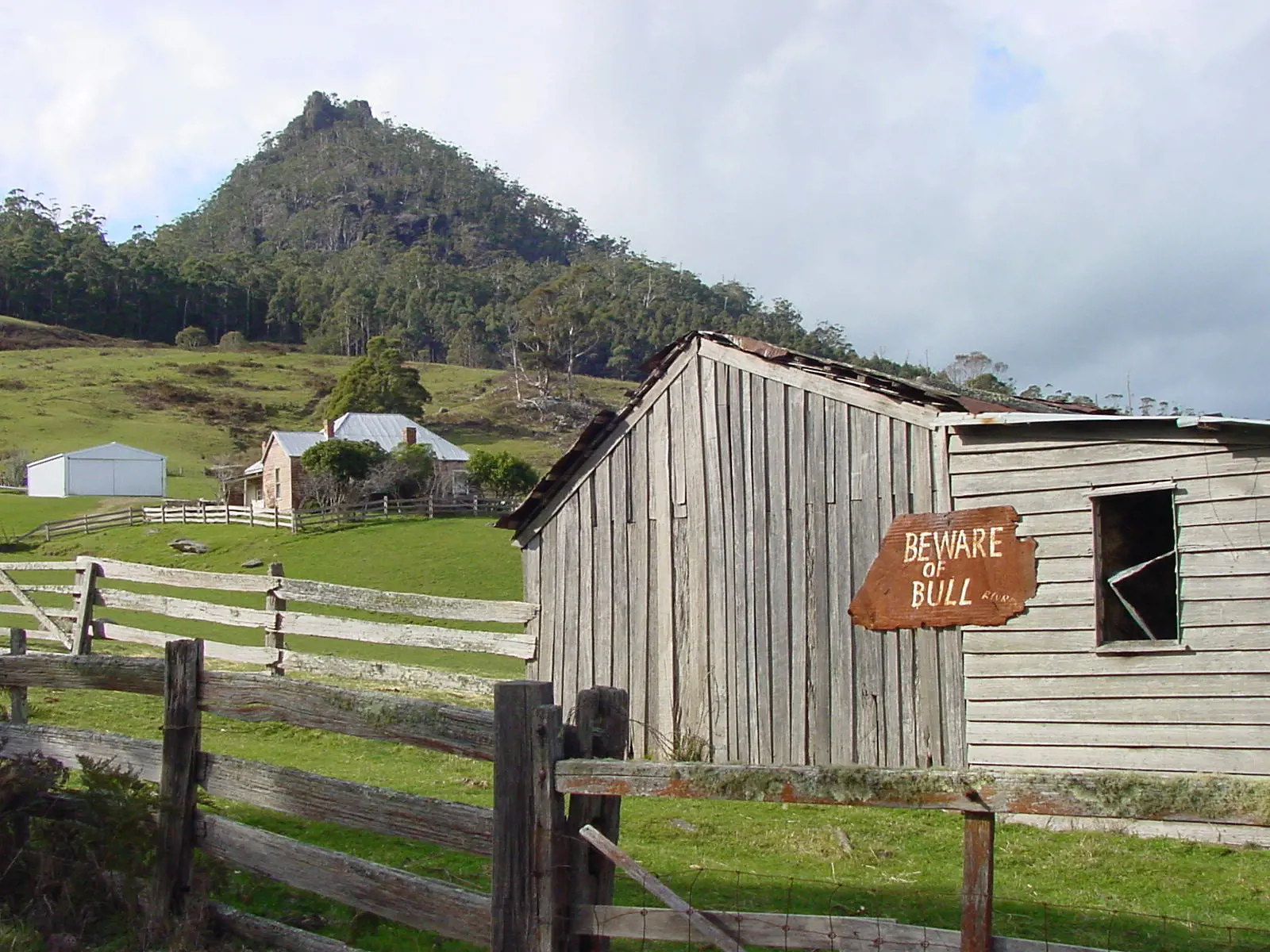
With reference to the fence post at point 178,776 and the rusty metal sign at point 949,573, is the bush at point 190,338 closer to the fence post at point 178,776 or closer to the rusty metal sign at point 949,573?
the rusty metal sign at point 949,573

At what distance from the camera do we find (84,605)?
15.3m

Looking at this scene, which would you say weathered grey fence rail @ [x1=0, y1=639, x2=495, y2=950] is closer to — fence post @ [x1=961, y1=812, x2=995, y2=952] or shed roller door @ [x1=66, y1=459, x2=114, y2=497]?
fence post @ [x1=961, y1=812, x2=995, y2=952]

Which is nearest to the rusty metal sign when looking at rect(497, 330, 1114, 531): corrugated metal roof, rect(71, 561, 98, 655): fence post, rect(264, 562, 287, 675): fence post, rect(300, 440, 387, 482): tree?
rect(497, 330, 1114, 531): corrugated metal roof

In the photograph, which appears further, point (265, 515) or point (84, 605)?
point (265, 515)

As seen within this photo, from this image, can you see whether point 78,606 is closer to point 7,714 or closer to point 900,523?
point 7,714

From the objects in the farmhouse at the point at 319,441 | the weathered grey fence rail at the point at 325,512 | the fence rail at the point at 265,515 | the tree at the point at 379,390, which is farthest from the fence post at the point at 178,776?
the tree at the point at 379,390

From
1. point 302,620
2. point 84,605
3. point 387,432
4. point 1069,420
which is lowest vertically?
point 302,620

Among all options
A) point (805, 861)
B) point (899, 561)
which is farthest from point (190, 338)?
point (805, 861)

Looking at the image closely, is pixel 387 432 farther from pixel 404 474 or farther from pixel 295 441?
pixel 404 474

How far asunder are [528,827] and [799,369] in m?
7.85

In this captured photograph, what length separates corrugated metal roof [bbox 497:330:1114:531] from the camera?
1042 cm

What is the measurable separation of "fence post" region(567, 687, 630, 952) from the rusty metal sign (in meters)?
6.46

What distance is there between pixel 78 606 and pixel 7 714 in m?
6.38

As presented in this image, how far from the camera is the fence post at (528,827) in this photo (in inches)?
159
